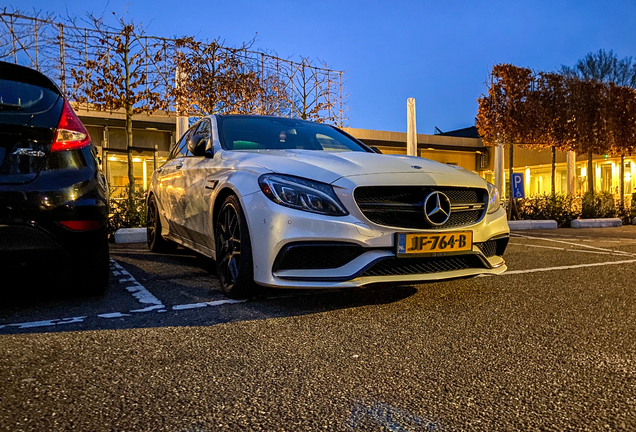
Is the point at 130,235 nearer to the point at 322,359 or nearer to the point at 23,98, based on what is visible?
the point at 23,98

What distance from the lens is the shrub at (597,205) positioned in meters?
15.1

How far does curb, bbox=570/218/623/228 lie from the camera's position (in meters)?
13.7

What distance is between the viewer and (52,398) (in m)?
1.85

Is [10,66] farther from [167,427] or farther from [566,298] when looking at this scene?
[566,298]

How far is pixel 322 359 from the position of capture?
7.54 ft

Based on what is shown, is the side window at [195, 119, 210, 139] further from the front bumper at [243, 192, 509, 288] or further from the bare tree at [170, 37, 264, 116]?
the bare tree at [170, 37, 264, 116]

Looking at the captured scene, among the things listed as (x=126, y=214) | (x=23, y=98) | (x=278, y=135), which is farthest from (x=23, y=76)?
(x=126, y=214)

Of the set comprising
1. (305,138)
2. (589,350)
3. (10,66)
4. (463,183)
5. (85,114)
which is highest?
(85,114)

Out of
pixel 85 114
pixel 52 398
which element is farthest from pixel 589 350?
pixel 85 114

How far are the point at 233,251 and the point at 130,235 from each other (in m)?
5.27

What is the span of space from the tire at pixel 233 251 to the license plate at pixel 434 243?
96cm

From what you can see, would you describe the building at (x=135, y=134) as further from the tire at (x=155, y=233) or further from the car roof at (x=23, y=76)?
the car roof at (x=23, y=76)

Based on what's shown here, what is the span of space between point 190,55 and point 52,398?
10.9m

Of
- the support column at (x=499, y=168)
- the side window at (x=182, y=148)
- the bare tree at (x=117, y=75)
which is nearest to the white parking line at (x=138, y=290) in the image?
the side window at (x=182, y=148)
